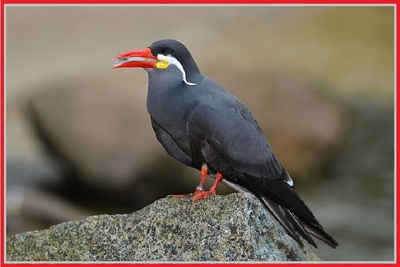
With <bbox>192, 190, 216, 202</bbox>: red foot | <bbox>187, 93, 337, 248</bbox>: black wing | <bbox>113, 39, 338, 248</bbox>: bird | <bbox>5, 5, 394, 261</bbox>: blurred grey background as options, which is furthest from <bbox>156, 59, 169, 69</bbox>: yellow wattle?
<bbox>5, 5, 394, 261</bbox>: blurred grey background

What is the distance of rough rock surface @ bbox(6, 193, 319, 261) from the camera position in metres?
5.82

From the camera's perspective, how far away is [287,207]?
6.34 metres

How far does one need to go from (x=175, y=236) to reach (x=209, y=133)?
0.90 m

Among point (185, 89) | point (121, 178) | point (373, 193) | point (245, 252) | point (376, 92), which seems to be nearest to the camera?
point (245, 252)

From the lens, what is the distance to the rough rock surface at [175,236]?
5820 millimetres

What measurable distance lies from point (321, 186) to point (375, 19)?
274cm

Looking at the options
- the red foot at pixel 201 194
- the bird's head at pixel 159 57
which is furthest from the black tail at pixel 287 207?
the bird's head at pixel 159 57

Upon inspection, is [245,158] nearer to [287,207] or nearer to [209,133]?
[209,133]

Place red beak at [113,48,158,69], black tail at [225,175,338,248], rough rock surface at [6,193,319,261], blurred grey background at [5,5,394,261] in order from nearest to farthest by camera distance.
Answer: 1. rough rock surface at [6,193,319,261]
2. red beak at [113,48,158,69]
3. black tail at [225,175,338,248]
4. blurred grey background at [5,5,394,261]

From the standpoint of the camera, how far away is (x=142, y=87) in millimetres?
10633

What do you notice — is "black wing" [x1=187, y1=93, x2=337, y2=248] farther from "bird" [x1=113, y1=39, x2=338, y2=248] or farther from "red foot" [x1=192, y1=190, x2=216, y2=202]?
"red foot" [x1=192, y1=190, x2=216, y2=202]

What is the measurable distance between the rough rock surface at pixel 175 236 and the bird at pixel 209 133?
0.25m

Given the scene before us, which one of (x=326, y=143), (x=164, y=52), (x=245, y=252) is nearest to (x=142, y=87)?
(x=326, y=143)

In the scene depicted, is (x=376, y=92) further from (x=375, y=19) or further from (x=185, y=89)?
(x=185, y=89)
